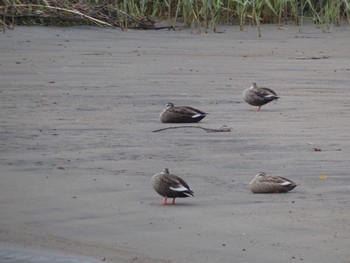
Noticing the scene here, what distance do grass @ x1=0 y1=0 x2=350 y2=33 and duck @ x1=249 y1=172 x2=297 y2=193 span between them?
11.1m

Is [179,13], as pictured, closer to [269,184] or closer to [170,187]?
[269,184]

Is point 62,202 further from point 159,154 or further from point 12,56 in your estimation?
point 12,56

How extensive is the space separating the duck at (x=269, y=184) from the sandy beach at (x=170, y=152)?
0.19 feet

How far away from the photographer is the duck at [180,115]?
1116 cm

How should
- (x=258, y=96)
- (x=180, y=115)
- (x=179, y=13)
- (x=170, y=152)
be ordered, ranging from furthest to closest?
(x=179, y=13)
(x=258, y=96)
(x=180, y=115)
(x=170, y=152)

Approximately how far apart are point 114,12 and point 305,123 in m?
9.86

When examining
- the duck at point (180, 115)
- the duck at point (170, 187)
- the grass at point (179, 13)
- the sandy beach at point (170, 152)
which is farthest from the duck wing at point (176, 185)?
the grass at point (179, 13)

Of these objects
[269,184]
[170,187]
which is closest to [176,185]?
[170,187]

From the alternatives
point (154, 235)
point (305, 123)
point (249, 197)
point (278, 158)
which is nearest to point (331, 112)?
point (305, 123)

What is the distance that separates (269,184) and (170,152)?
70.1 inches

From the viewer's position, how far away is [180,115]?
11.2m

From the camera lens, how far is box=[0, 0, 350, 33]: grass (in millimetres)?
19828

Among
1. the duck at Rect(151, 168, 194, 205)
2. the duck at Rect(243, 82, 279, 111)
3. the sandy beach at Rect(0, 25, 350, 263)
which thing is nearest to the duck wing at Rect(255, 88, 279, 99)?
the duck at Rect(243, 82, 279, 111)

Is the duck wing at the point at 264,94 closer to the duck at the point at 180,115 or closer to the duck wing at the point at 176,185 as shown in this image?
the duck at the point at 180,115
